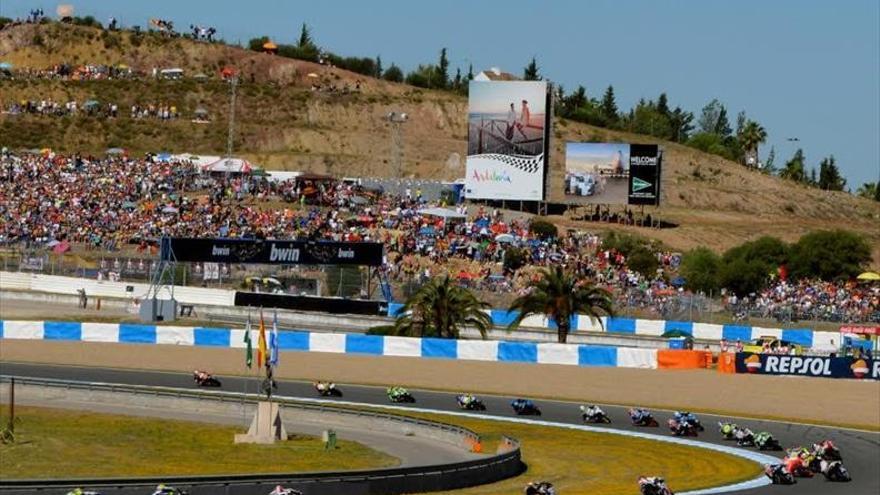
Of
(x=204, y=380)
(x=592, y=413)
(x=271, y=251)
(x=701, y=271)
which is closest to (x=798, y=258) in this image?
(x=701, y=271)

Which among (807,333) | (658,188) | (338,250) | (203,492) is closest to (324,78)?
(658,188)

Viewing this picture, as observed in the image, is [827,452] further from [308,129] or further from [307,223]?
[308,129]

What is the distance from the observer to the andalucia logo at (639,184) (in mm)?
104562

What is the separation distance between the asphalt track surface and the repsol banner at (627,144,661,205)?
48.6 metres

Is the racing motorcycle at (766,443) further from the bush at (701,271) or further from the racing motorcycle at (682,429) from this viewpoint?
the bush at (701,271)

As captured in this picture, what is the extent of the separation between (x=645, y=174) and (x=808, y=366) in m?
50.1

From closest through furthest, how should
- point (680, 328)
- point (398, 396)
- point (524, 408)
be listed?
point (524, 408)
point (398, 396)
point (680, 328)

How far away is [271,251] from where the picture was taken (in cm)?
7606

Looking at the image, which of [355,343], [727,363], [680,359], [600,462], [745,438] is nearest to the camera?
[600,462]

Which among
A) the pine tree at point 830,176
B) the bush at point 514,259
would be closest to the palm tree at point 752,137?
the pine tree at point 830,176

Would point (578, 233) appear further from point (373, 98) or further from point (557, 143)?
point (373, 98)

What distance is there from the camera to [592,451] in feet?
139

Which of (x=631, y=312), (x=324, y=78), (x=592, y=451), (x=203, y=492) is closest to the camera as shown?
(x=203, y=492)

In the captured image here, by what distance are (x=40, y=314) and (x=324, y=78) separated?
316 feet
